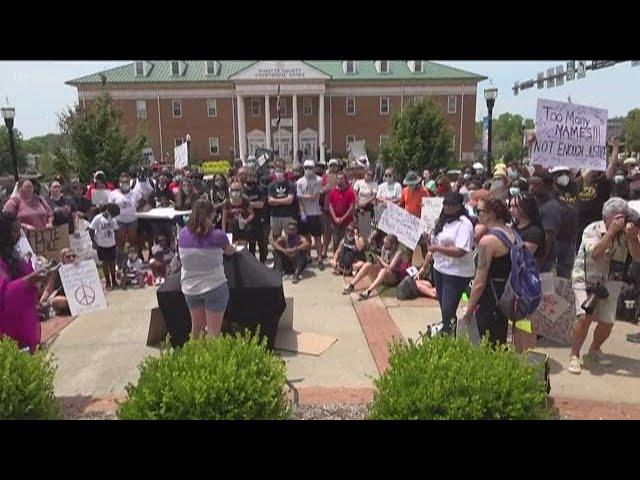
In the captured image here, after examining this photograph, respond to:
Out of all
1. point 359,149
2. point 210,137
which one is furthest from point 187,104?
point 359,149

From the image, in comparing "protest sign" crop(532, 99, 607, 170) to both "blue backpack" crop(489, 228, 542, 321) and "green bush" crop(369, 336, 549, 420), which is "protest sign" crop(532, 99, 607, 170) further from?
"green bush" crop(369, 336, 549, 420)

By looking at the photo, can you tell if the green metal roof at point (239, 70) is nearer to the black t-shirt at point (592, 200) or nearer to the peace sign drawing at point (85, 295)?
the black t-shirt at point (592, 200)

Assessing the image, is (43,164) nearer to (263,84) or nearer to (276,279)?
(263,84)

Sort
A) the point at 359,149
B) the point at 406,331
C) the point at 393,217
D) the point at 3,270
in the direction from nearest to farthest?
the point at 3,270 < the point at 406,331 < the point at 393,217 < the point at 359,149

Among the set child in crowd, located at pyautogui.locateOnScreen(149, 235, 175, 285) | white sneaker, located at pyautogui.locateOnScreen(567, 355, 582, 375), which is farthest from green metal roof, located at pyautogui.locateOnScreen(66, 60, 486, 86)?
white sneaker, located at pyautogui.locateOnScreen(567, 355, 582, 375)

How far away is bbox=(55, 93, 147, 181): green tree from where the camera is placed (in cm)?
2117

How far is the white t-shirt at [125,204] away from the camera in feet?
32.0

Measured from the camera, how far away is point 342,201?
984 centimetres

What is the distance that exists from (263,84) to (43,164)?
20.1 meters

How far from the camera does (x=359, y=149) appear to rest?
123 feet

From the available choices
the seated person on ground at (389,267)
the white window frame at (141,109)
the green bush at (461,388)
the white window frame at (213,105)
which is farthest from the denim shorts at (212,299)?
the white window frame at (141,109)

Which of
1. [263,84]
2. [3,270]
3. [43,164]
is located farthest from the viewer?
[263,84]

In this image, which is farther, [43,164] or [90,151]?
[43,164]

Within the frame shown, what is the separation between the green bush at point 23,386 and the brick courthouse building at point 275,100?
48500 millimetres
